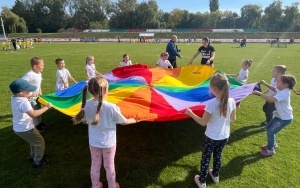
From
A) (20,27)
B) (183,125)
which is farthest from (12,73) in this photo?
(20,27)

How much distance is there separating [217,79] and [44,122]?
4130 millimetres

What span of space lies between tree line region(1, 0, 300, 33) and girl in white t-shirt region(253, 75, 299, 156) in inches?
3017

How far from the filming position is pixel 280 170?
3744 mm

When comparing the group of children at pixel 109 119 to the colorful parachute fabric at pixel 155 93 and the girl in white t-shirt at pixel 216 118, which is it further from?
the colorful parachute fabric at pixel 155 93

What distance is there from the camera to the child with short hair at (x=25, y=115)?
3230 millimetres

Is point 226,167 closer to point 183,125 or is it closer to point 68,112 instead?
point 183,125

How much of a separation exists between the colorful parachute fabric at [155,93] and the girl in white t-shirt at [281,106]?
1.74 feet

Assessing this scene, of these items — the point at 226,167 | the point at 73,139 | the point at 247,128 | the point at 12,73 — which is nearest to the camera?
the point at 226,167

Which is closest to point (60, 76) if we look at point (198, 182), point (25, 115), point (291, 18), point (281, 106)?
point (25, 115)

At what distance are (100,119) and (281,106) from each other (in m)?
2.77

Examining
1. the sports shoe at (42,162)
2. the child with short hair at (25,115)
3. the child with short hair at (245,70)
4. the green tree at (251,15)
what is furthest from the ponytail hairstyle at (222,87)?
the green tree at (251,15)

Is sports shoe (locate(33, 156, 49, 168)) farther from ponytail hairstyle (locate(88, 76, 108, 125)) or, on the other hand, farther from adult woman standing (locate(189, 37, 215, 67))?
adult woman standing (locate(189, 37, 215, 67))

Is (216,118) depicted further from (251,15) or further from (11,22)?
(251,15)

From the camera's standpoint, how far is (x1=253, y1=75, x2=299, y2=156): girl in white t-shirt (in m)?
3.67
